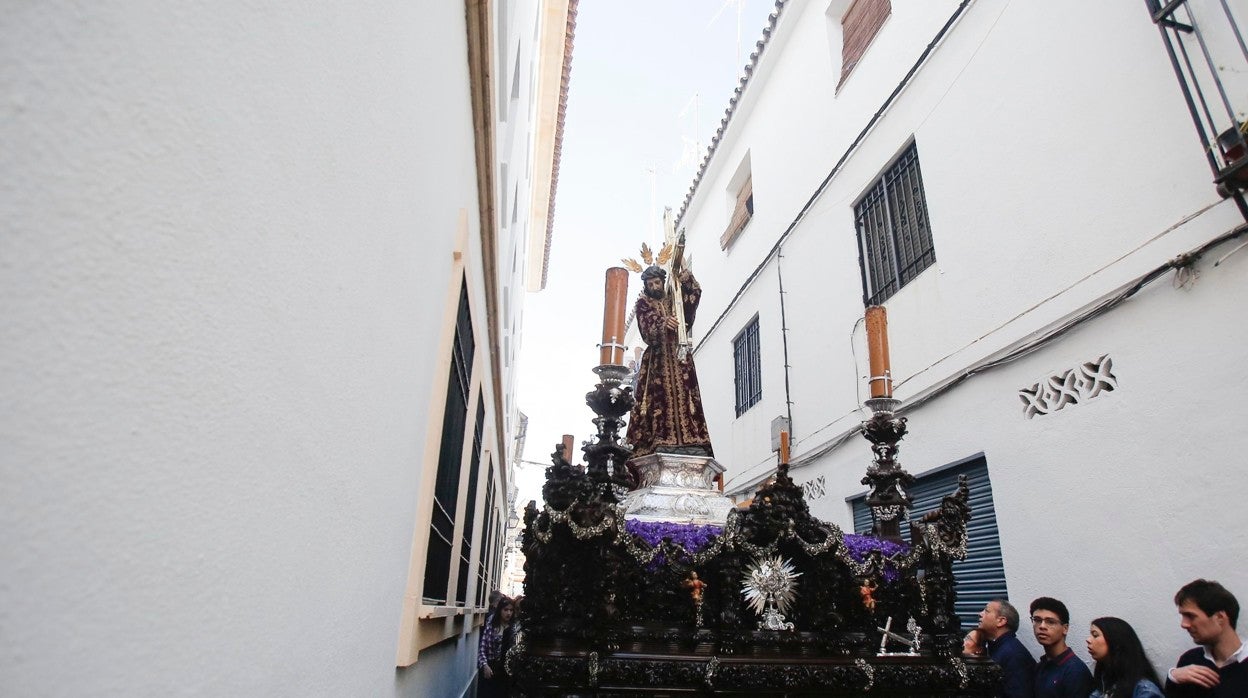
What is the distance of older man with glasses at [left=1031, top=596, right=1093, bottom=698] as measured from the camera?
135 inches

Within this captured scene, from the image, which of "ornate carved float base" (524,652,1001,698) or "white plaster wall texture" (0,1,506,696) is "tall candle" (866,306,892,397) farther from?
"white plaster wall texture" (0,1,506,696)

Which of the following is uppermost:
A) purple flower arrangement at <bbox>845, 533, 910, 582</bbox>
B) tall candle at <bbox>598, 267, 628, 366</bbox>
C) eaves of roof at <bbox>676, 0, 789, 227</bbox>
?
eaves of roof at <bbox>676, 0, 789, 227</bbox>

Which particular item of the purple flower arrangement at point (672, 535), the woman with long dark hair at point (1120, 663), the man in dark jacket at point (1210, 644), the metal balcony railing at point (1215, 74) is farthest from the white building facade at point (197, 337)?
the metal balcony railing at point (1215, 74)

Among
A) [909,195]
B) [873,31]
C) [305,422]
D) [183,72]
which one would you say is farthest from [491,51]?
[873,31]

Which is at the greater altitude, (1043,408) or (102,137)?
(1043,408)

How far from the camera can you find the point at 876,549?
3104mm

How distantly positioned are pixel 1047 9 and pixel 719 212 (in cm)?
790

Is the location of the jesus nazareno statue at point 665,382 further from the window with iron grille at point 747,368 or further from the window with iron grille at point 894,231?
the window with iron grille at point 747,368

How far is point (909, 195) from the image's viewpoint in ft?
21.2

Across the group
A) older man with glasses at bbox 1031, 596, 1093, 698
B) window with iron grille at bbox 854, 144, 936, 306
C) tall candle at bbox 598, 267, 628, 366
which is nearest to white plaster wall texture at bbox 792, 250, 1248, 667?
older man with glasses at bbox 1031, 596, 1093, 698

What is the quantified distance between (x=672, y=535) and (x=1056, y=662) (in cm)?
243

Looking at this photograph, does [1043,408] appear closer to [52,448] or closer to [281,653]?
[281,653]

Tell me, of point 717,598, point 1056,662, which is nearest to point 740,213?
point 1056,662

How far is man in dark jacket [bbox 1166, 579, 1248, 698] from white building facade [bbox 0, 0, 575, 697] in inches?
135
